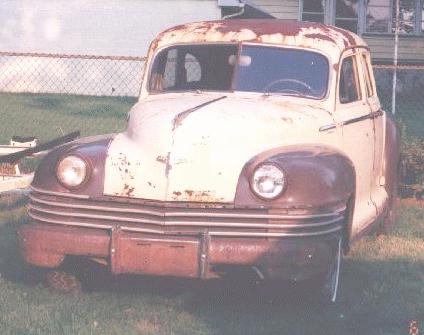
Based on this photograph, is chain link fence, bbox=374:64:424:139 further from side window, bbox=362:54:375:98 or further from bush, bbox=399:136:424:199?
side window, bbox=362:54:375:98

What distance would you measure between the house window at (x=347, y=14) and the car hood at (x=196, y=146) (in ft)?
63.7

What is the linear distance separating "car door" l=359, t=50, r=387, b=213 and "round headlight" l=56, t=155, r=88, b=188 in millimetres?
2605

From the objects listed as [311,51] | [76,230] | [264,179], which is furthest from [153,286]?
[311,51]

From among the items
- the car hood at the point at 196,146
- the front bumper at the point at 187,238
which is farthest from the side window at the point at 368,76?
the front bumper at the point at 187,238

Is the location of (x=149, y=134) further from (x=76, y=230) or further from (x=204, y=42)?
(x=204, y=42)

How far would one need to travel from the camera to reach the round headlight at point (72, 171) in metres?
6.19

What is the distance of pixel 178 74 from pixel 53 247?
2059mm

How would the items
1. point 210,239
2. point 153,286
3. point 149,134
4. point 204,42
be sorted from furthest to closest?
point 204,42, point 153,286, point 149,134, point 210,239

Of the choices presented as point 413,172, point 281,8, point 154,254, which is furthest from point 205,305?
point 281,8

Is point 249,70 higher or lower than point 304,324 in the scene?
higher

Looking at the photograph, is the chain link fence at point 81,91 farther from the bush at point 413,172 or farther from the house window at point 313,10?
the bush at point 413,172

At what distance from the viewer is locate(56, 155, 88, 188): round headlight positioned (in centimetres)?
619

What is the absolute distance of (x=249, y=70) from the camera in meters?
7.29

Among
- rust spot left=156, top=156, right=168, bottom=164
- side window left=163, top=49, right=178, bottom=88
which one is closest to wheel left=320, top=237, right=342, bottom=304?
rust spot left=156, top=156, right=168, bottom=164
